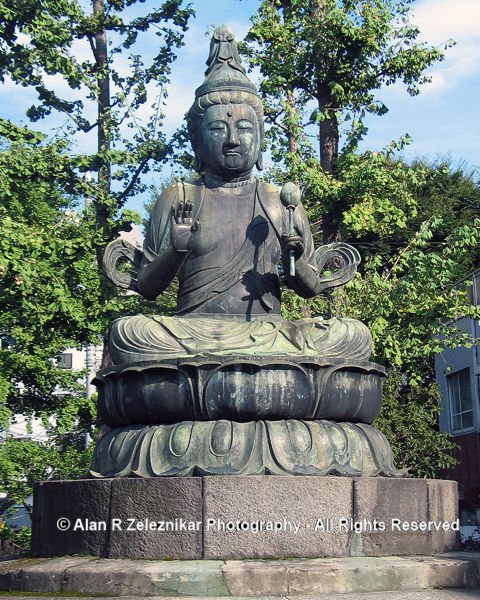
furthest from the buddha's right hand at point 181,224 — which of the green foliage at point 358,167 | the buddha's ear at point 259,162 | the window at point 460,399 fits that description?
the window at point 460,399

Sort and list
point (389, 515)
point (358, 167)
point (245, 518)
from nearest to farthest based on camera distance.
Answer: point (245, 518), point (389, 515), point (358, 167)

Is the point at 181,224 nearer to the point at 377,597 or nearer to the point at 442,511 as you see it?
the point at 442,511

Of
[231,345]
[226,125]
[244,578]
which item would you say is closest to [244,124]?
[226,125]

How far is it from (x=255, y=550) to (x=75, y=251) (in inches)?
334

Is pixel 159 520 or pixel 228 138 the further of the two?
pixel 228 138

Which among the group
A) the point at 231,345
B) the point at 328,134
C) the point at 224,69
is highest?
the point at 328,134

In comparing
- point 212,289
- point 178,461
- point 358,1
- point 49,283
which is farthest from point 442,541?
point 358,1

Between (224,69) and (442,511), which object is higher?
(224,69)

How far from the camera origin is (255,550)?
237 inches

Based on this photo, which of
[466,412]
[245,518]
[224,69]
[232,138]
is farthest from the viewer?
[466,412]

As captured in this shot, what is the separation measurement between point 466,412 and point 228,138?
57.1 ft

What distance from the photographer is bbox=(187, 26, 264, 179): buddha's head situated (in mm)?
8352

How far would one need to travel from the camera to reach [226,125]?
27.4ft

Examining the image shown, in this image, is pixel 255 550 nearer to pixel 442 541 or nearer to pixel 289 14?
pixel 442 541
